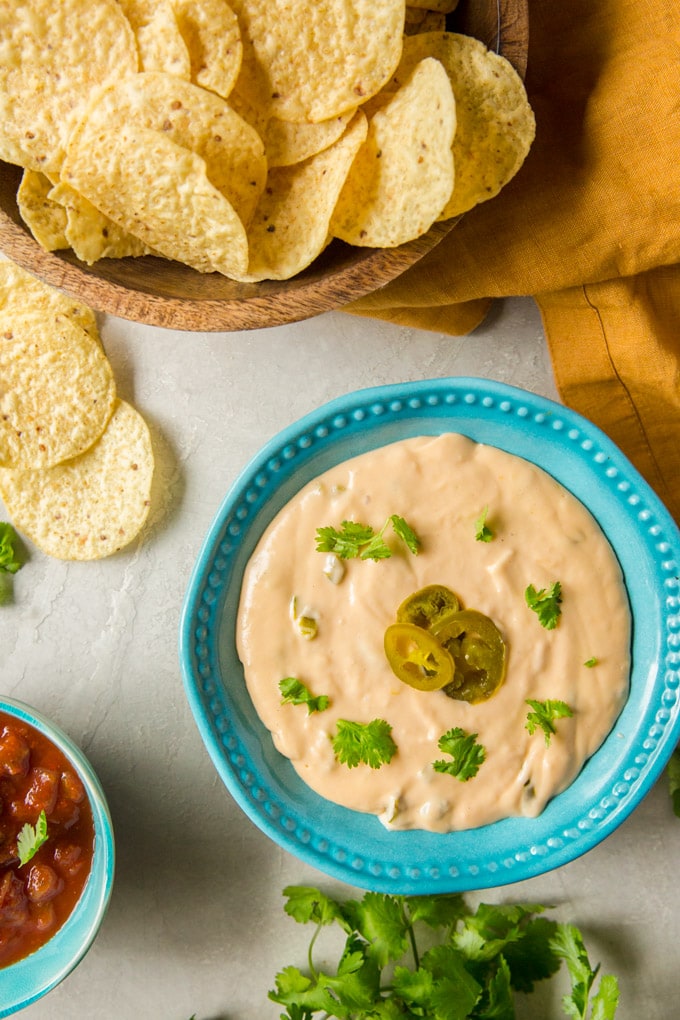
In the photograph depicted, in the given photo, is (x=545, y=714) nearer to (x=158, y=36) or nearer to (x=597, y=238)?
(x=597, y=238)

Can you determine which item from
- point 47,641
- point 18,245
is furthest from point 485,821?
point 18,245

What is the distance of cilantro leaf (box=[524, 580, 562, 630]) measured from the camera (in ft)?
6.88

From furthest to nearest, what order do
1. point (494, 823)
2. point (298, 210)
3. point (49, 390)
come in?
point (49, 390) → point (494, 823) → point (298, 210)

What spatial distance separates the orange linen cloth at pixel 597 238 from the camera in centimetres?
200

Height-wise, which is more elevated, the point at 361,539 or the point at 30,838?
the point at 361,539

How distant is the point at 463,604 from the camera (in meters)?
2.12

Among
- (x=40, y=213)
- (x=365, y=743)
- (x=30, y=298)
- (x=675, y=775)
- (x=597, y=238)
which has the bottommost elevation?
(x=675, y=775)

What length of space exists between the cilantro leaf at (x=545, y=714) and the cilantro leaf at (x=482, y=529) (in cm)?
38

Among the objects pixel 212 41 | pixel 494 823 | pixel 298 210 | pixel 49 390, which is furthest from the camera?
pixel 49 390

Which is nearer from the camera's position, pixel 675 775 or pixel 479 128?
pixel 479 128

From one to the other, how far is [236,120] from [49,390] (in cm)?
84

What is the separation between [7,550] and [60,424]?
1.17 ft

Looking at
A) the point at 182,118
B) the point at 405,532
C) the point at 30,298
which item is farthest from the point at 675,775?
the point at 30,298

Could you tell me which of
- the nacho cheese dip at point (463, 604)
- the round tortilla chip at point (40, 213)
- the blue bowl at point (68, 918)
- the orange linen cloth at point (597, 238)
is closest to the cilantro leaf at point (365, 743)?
the nacho cheese dip at point (463, 604)
